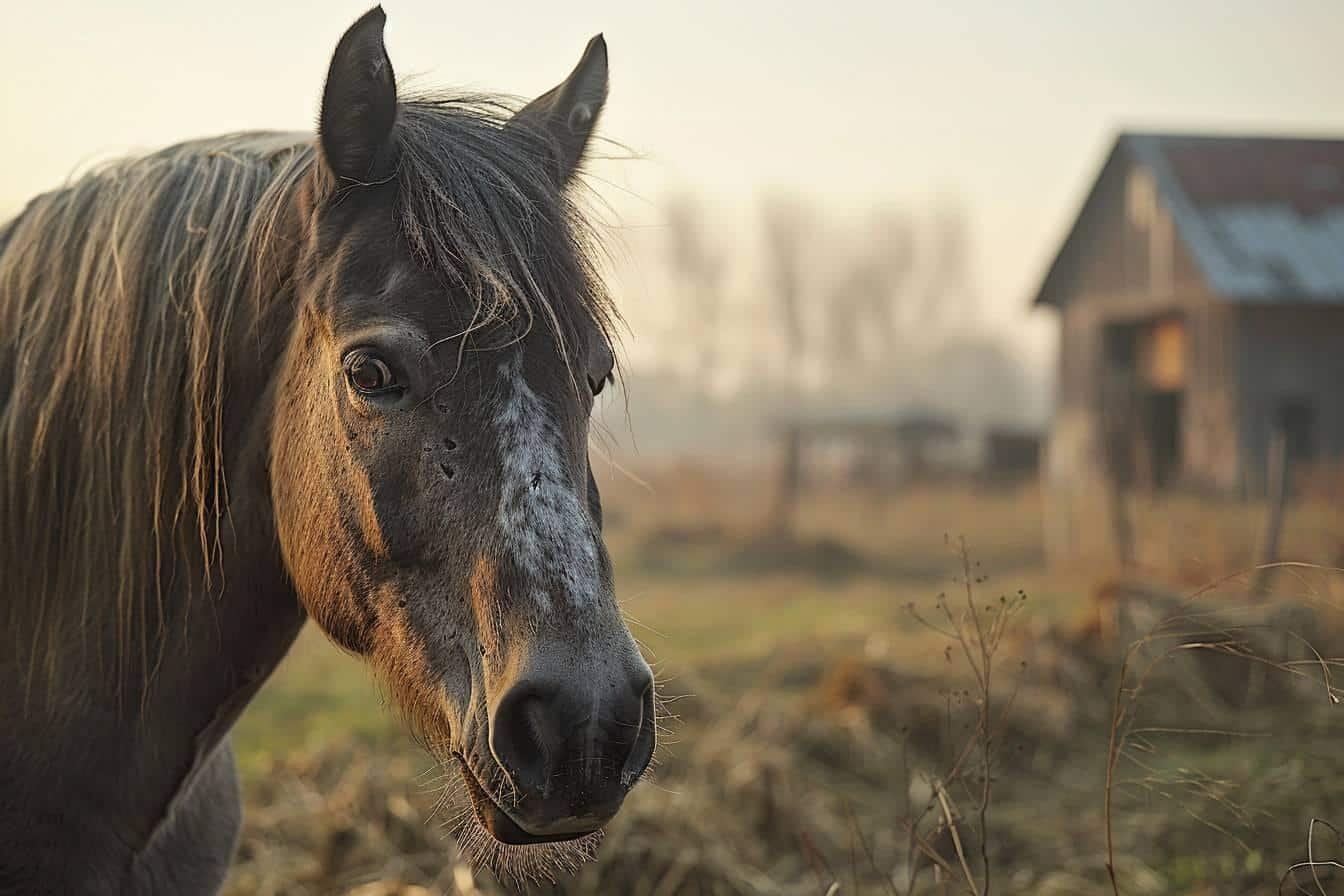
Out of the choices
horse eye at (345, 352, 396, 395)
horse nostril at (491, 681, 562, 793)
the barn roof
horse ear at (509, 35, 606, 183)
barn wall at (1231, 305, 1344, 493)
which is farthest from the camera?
barn wall at (1231, 305, 1344, 493)

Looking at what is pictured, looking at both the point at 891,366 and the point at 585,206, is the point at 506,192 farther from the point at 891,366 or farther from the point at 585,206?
the point at 891,366

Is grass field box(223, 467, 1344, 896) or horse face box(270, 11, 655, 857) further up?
horse face box(270, 11, 655, 857)

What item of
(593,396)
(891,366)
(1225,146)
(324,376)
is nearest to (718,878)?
(593,396)

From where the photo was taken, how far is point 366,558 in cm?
184

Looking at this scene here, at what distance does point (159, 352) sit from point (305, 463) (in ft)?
1.45

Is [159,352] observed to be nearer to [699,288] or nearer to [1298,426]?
[1298,426]

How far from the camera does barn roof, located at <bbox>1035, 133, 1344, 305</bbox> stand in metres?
18.0

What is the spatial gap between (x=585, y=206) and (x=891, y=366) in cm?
5925

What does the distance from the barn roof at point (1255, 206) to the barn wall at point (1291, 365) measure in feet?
1.85

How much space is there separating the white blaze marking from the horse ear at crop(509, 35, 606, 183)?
2.23ft

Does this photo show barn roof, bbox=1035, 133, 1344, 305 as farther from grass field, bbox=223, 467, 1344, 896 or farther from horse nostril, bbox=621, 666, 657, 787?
horse nostril, bbox=621, 666, 657, 787

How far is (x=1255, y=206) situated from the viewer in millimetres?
19422

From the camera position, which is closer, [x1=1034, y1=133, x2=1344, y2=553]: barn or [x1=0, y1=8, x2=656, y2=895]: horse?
[x1=0, y1=8, x2=656, y2=895]: horse

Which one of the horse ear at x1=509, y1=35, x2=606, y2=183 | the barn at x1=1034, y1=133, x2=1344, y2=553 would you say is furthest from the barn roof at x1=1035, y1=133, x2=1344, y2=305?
the horse ear at x1=509, y1=35, x2=606, y2=183
